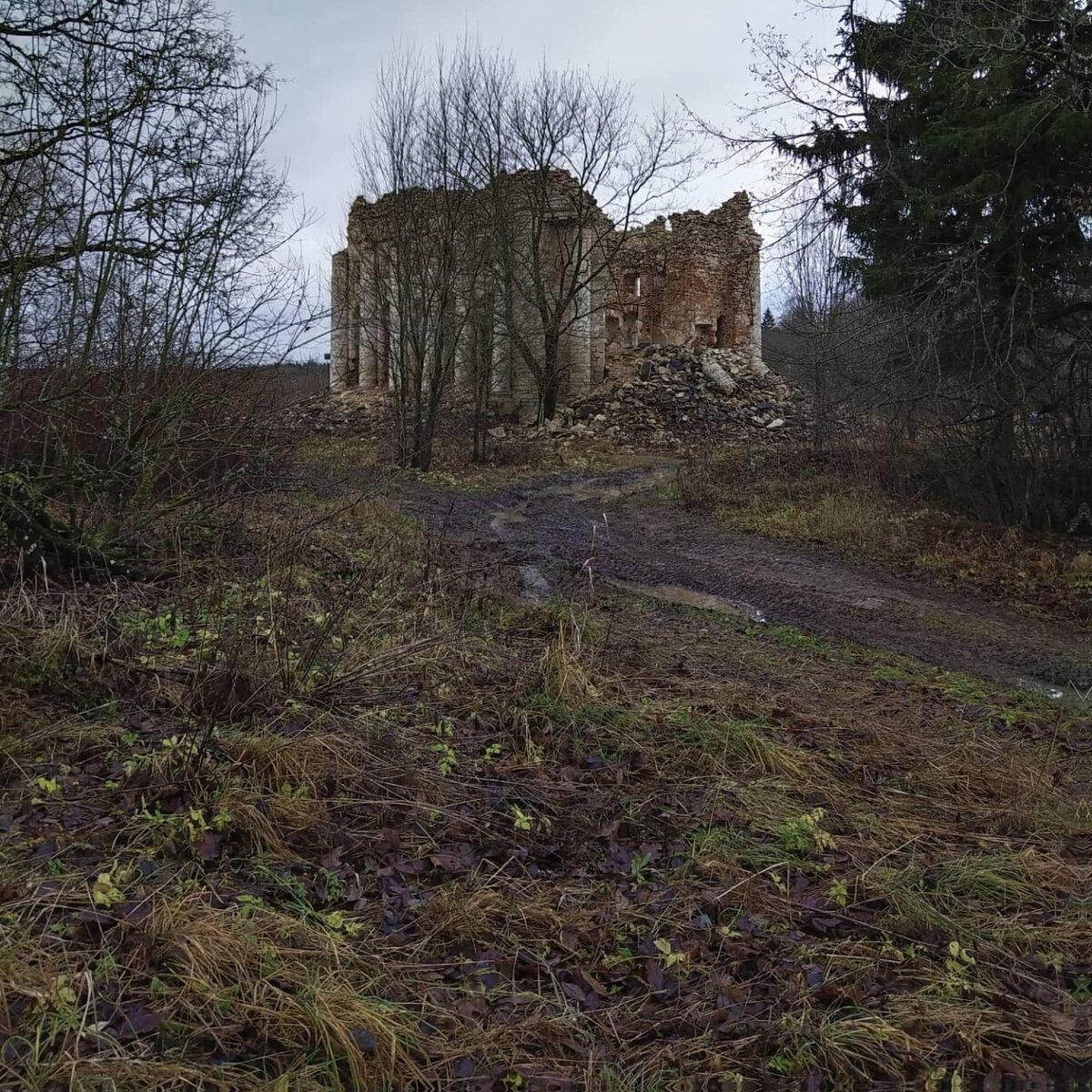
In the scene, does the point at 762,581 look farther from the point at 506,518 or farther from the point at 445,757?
the point at 445,757

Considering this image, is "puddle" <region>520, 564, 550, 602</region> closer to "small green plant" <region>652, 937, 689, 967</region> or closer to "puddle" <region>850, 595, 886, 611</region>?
"puddle" <region>850, 595, 886, 611</region>

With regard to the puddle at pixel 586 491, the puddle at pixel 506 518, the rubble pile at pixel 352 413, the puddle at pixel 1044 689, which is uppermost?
the rubble pile at pixel 352 413

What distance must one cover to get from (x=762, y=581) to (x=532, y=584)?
2.68 metres

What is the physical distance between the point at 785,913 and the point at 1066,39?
9069 millimetres

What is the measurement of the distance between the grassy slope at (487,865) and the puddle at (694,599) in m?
2.85

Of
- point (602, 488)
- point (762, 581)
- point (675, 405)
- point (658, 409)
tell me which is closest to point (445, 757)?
point (762, 581)

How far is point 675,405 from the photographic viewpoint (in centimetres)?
2414

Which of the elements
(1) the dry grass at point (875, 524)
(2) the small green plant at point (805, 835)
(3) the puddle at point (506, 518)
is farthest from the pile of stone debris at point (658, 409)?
(2) the small green plant at point (805, 835)

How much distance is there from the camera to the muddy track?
7625mm

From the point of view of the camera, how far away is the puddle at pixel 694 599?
28.8ft

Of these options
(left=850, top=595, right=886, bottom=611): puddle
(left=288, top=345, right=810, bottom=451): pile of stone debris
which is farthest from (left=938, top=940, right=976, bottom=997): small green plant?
(left=288, top=345, right=810, bottom=451): pile of stone debris

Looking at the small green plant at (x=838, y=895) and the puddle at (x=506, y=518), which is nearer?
the small green plant at (x=838, y=895)

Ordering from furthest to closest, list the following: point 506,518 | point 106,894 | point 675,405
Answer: point 675,405 < point 506,518 < point 106,894

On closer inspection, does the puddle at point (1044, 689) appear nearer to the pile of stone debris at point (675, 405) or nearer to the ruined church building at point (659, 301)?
the pile of stone debris at point (675, 405)
